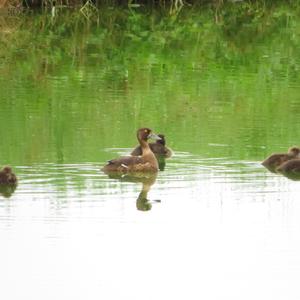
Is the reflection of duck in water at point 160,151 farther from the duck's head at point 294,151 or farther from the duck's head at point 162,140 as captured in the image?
the duck's head at point 294,151

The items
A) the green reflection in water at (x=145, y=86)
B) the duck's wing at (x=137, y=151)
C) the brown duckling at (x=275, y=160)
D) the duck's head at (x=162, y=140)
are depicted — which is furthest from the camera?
the green reflection in water at (x=145, y=86)

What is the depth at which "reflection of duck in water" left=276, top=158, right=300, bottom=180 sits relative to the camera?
13.4m

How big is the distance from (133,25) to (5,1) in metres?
3.49

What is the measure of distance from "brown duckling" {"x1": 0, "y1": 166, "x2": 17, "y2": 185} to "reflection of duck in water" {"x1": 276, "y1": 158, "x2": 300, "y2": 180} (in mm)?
2856

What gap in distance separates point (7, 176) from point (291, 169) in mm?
3115

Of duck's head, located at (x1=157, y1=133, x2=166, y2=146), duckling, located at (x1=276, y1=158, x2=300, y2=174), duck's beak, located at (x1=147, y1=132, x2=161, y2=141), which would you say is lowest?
duckling, located at (x1=276, y1=158, x2=300, y2=174)

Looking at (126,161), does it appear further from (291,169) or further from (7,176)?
(291,169)

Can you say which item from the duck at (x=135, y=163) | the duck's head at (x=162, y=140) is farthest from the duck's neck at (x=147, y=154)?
the duck's head at (x=162, y=140)

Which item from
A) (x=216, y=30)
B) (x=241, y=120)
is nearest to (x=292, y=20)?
(x=216, y=30)

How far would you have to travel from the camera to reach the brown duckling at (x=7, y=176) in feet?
40.2

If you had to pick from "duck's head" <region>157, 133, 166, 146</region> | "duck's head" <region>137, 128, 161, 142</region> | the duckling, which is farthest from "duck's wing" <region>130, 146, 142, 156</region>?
the duckling

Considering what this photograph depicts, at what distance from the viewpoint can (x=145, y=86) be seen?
18875 millimetres

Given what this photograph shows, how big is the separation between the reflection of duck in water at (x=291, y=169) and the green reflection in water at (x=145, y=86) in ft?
2.05

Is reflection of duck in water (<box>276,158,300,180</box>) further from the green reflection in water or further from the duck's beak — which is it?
the duck's beak
